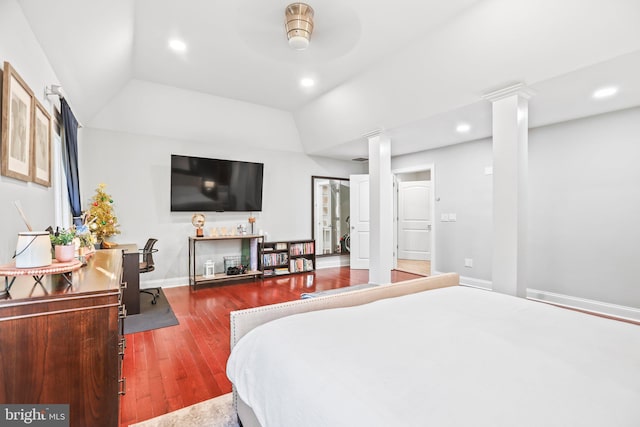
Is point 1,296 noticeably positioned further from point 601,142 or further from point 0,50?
point 601,142

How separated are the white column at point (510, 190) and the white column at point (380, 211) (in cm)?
164

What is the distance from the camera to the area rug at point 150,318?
3.16 meters

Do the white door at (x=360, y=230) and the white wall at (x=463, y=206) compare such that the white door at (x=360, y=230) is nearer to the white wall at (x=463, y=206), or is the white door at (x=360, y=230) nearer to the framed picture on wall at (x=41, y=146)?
the white wall at (x=463, y=206)

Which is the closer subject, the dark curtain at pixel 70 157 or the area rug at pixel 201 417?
the area rug at pixel 201 417

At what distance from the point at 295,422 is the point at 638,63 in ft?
12.0

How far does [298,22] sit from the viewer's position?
244 cm

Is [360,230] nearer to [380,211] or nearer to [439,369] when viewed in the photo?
[380,211]

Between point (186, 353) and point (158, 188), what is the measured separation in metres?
3.03

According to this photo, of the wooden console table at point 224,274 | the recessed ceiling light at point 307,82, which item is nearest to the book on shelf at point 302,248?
the wooden console table at point 224,274

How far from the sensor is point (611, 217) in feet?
11.7

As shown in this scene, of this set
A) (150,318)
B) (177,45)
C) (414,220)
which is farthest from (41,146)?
(414,220)

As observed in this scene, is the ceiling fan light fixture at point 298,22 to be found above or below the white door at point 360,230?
above

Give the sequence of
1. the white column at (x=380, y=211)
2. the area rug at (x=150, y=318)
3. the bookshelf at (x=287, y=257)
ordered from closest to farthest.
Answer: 1. the area rug at (x=150, y=318)
2. the white column at (x=380, y=211)
3. the bookshelf at (x=287, y=257)

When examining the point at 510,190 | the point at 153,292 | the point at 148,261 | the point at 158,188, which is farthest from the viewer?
the point at 158,188
